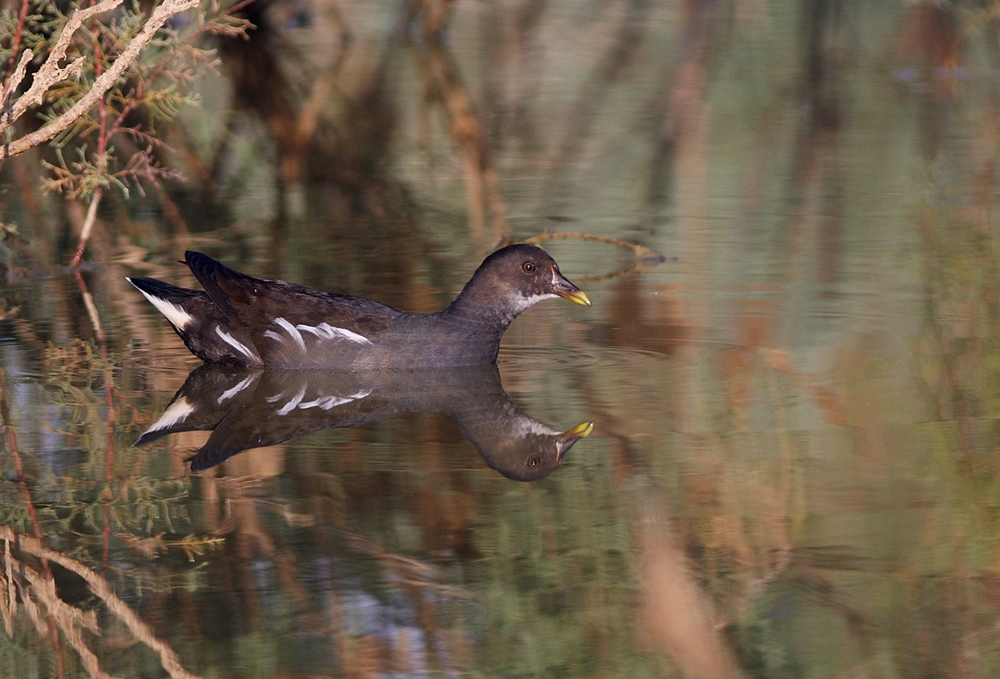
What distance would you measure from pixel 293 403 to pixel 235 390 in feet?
1.45

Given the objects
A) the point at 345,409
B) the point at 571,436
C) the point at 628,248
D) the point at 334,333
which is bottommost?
the point at 571,436

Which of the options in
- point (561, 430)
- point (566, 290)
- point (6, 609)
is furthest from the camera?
point (566, 290)

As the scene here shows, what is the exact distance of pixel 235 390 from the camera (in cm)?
875

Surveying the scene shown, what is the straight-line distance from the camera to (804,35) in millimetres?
26219

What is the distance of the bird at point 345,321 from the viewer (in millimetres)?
8930

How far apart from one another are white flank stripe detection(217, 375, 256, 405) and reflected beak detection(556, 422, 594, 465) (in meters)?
1.92

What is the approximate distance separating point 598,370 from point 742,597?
3255 millimetres

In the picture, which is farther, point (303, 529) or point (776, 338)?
point (776, 338)

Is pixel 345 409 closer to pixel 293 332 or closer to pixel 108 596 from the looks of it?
pixel 293 332

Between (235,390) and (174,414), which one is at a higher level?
(235,390)

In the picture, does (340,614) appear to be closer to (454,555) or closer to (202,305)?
(454,555)

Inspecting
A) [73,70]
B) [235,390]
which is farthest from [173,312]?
[73,70]

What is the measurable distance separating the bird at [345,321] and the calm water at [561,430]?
16cm

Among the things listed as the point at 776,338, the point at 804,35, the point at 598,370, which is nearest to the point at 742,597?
the point at 598,370
